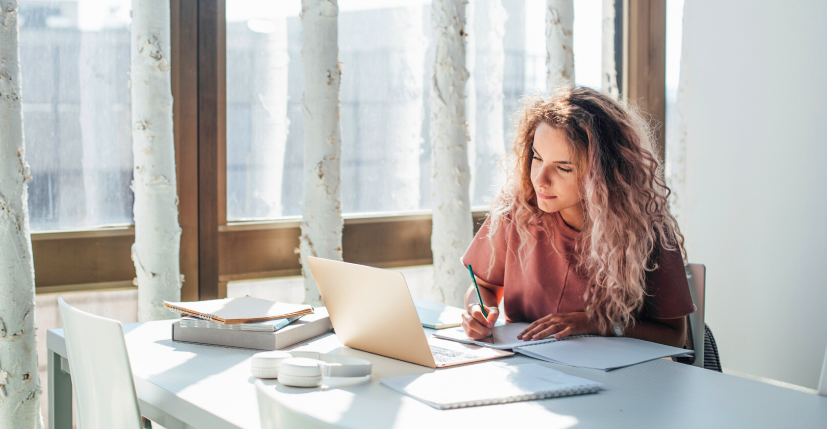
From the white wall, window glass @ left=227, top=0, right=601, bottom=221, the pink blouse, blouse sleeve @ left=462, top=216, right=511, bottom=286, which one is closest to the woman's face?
the pink blouse

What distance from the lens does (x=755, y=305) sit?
118 inches

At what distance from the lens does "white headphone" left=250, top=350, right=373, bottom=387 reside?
103 centimetres

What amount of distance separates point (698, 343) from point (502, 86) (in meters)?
1.79

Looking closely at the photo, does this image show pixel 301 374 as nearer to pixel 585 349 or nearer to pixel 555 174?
pixel 585 349

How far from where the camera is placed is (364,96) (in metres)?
2.85

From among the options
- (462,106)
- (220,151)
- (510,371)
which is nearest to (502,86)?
(462,106)

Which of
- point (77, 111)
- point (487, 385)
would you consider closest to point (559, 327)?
point (487, 385)

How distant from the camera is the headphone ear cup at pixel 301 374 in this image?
1.02 metres

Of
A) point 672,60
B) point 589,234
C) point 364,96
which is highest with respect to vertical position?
point 672,60

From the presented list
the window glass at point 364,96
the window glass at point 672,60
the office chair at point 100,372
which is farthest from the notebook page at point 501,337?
the window glass at point 672,60

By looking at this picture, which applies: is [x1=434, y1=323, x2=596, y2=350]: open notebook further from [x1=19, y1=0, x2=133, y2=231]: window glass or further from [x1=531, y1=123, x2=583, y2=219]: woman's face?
[x1=19, y1=0, x2=133, y2=231]: window glass

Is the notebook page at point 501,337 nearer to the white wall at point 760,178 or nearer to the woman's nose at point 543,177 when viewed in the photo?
the woman's nose at point 543,177

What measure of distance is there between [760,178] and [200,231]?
2.46m

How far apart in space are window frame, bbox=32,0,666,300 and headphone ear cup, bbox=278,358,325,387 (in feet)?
5.02
